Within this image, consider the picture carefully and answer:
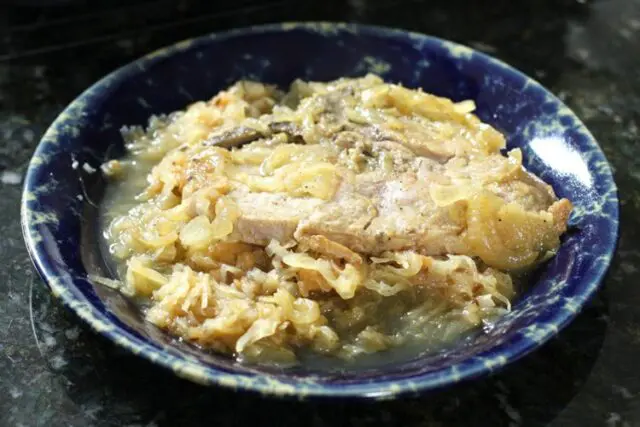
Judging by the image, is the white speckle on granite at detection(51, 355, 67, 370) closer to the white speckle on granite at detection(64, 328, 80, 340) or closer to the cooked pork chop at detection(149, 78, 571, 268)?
the white speckle on granite at detection(64, 328, 80, 340)

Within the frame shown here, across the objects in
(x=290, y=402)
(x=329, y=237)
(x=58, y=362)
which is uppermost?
(x=329, y=237)

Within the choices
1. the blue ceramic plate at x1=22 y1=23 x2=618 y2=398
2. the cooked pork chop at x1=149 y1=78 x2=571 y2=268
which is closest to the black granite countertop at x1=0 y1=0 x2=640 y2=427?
the blue ceramic plate at x1=22 y1=23 x2=618 y2=398

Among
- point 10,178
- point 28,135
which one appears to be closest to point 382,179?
point 10,178

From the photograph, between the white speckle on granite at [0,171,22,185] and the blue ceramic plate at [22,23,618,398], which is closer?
the blue ceramic plate at [22,23,618,398]

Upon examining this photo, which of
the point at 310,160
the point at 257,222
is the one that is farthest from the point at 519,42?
the point at 257,222

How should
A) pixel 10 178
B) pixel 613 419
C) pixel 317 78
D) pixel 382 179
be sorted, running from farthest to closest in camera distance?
pixel 317 78, pixel 10 178, pixel 382 179, pixel 613 419

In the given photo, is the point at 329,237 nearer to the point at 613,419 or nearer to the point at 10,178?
the point at 613,419

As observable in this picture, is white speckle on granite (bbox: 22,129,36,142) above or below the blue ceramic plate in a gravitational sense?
below
